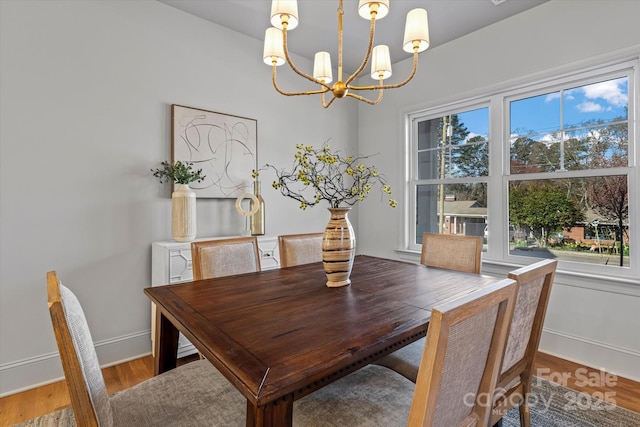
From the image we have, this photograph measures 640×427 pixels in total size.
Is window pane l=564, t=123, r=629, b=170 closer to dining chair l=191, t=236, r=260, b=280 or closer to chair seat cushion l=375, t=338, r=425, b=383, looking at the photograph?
chair seat cushion l=375, t=338, r=425, b=383

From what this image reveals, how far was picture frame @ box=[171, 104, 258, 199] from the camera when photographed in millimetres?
2607

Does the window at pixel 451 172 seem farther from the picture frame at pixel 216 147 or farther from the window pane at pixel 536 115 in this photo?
the picture frame at pixel 216 147

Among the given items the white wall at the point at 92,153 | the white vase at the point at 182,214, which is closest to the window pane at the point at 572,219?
the white wall at the point at 92,153

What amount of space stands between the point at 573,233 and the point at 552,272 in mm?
1639

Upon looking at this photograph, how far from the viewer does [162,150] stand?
8.37ft

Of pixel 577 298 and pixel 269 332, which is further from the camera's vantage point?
pixel 577 298

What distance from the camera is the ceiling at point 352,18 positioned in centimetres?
252

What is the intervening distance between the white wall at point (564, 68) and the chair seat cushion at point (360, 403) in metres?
1.95

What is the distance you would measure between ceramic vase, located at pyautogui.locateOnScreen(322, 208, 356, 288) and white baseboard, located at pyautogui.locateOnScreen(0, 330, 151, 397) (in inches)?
70.9

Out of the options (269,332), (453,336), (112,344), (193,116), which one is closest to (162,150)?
(193,116)

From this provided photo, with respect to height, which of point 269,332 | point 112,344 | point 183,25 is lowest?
point 112,344

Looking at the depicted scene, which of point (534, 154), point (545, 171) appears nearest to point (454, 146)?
point (534, 154)

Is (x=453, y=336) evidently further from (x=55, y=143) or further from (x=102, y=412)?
(x=55, y=143)

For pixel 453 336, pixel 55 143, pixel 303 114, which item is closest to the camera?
pixel 453 336
